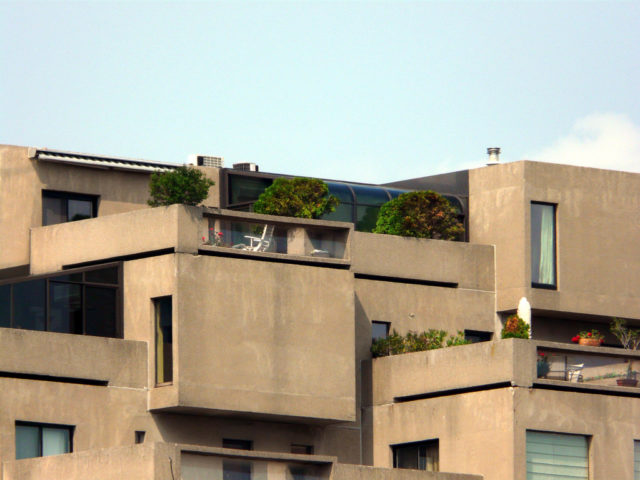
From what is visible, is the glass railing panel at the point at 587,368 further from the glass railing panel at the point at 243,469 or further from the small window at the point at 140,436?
the small window at the point at 140,436

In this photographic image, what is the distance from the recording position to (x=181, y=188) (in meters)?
49.0

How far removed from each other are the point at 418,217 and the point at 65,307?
11.5 m

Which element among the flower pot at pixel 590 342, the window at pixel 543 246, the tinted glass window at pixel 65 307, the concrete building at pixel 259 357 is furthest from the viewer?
the window at pixel 543 246

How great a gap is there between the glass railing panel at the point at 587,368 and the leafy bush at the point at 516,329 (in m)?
1.14

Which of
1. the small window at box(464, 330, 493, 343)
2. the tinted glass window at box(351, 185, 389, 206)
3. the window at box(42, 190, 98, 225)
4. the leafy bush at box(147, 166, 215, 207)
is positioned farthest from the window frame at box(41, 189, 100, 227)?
the small window at box(464, 330, 493, 343)

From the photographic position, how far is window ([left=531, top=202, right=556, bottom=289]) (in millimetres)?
53625

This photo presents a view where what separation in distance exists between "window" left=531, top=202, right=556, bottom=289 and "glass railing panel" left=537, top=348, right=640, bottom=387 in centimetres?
589

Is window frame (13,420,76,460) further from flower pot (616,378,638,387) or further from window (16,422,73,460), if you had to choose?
flower pot (616,378,638,387)

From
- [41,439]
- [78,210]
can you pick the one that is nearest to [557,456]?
[41,439]

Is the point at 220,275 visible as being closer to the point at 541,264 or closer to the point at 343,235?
the point at 343,235

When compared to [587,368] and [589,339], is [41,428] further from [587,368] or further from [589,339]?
[589,339]

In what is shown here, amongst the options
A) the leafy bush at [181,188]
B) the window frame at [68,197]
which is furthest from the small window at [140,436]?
the window frame at [68,197]

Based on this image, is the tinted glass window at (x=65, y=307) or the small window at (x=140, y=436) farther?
the tinted glass window at (x=65, y=307)

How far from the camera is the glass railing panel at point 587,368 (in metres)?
47.1
